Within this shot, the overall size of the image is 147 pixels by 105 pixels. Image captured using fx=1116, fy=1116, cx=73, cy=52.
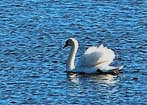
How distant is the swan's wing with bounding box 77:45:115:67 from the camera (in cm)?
2353

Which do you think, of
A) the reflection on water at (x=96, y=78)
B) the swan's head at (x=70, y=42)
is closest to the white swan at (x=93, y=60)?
the reflection on water at (x=96, y=78)

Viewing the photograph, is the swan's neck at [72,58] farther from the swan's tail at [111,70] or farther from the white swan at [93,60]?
the swan's tail at [111,70]

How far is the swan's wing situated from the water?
0.41m

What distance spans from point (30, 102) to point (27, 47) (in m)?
4.63

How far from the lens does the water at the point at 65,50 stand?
20.9 meters

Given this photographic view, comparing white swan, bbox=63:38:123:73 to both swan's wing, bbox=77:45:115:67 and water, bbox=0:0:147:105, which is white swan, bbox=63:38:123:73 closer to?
swan's wing, bbox=77:45:115:67

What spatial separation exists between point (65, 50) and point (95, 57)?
155cm

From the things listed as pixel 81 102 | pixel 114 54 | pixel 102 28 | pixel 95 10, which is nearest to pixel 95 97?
pixel 81 102

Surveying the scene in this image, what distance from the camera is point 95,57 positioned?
77.6 ft

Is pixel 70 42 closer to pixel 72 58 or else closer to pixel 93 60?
pixel 72 58

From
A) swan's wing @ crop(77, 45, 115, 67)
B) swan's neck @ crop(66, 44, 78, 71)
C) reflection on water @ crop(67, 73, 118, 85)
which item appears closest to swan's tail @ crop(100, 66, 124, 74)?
reflection on water @ crop(67, 73, 118, 85)

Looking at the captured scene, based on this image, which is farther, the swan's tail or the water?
the swan's tail

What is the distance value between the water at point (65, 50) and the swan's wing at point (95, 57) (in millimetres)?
413

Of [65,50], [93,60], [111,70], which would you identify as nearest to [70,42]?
[65,50]
